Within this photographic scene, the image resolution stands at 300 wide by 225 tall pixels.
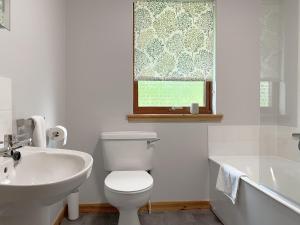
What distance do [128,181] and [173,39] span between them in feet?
4.84

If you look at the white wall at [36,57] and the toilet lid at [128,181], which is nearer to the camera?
the white wall at [36,57]

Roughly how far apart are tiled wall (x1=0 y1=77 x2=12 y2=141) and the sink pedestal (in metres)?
0.48

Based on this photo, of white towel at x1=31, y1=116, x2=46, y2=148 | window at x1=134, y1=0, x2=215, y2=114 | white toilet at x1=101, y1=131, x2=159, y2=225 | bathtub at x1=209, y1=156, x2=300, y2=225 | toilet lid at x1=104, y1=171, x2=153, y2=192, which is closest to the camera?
bathtub at x1=209, y1=156, x2=300, y2=225

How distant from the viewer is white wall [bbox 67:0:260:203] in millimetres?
2568

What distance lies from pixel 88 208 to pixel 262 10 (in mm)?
2476

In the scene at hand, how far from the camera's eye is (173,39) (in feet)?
8.83

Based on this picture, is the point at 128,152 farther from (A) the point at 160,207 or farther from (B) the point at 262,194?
(B) the point at 262,194

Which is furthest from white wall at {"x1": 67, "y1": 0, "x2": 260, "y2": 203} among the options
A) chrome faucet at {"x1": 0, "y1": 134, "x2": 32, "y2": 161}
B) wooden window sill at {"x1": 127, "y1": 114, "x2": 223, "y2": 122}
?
chrome faucet at {"x1": 0, "y1": 134, "x2": 32, "y2": 161}

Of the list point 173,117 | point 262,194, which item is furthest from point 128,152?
point 262,194

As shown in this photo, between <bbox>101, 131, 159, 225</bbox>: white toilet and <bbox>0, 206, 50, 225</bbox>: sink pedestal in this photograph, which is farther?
<bbox>101, 131, 159, 225</bbox>: white toilet

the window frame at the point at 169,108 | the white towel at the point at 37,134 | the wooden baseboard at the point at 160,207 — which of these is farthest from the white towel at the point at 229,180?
the white towel at the point at 37,134

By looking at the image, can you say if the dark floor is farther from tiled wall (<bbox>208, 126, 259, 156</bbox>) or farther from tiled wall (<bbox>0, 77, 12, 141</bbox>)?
tiled wall (<bbox>0, 77, 12, 141</bbox>)

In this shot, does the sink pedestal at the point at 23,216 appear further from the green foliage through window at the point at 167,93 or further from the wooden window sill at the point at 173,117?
the green foliage through window at the point at 167,93

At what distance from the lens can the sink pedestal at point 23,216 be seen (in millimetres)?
915
